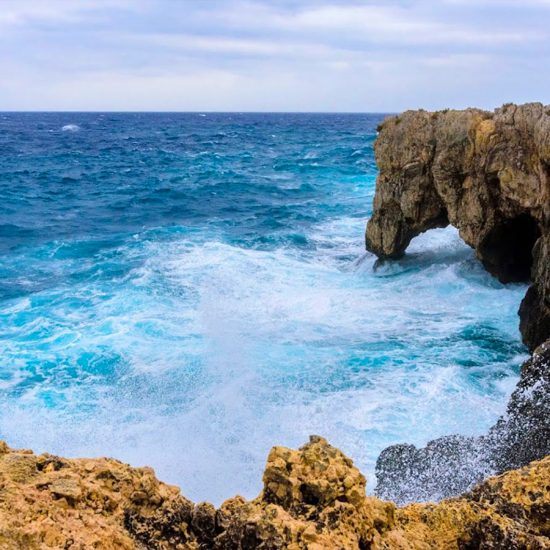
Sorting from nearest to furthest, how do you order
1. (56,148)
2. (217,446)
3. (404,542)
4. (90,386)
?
(404,542) → (217,446) → (90,386) → (56,148)

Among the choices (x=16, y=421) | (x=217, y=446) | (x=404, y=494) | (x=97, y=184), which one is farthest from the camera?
(x=97, y=184)

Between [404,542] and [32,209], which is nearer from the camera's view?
[404,542]

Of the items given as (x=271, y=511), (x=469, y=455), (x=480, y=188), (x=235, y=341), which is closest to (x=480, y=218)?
(x=480, y=188)

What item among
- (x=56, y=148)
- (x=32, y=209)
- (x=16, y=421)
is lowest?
(x=16, y=421)

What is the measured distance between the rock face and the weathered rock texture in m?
10.8

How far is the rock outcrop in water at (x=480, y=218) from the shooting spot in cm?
1041

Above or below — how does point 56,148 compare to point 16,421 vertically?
above

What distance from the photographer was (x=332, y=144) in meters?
77.6

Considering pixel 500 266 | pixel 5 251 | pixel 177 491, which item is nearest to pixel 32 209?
pixel 5 251

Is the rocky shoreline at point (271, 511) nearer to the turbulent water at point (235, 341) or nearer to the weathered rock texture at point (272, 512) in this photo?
the weathered rock texture at point (272, 512)

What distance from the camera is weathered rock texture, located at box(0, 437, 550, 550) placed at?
436 cm

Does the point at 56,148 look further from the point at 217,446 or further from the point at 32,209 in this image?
the point at 217,446

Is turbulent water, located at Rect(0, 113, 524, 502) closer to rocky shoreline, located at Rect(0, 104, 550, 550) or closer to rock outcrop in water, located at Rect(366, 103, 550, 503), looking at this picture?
rock outcrop in water, located at Rect(366, 103, 550, 503)

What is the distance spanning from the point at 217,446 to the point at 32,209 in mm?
30637
